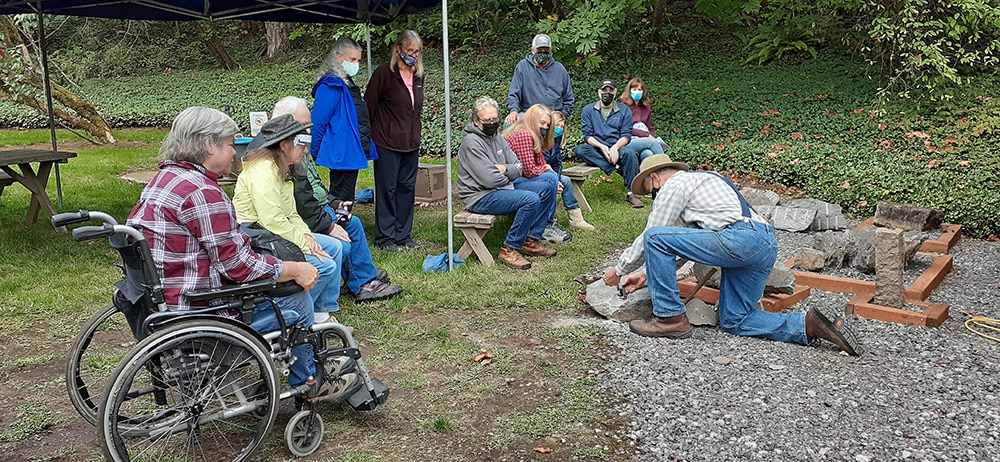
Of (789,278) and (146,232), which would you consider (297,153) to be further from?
(789,278)

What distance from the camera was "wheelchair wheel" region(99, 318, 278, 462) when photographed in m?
3.05

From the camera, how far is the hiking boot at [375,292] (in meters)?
5.78

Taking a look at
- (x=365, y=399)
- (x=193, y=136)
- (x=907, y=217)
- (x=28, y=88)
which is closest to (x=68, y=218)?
(x=193, y=136)

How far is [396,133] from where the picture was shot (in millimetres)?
7133

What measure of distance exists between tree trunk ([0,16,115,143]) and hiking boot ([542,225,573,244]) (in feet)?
26.8

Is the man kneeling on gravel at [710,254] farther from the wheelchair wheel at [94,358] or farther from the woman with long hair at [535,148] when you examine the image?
the wheelchair wheel at [94,358]

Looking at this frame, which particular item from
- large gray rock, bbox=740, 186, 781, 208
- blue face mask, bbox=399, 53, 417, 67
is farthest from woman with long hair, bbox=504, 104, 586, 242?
large gray rock, bbox=740, 186, 781, 208

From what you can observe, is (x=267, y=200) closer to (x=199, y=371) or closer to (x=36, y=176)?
(x=199, y=371)

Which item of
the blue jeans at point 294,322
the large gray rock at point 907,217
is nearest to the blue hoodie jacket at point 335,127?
the blue jeans at point 294,322

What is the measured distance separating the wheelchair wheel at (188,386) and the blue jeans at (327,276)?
1.00m

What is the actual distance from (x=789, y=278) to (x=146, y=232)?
406cm

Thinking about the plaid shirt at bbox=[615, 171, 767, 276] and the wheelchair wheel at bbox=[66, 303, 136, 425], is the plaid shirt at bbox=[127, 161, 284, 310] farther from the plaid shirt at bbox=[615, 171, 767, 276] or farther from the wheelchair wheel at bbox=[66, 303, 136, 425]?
the plaid shirt at bbox=[615, 171, 767, 276]

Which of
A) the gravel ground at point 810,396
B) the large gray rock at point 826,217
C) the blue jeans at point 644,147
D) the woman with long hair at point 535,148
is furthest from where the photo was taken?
Answer: the blue jeans at point 644,147

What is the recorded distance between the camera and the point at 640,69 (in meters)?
15.6
